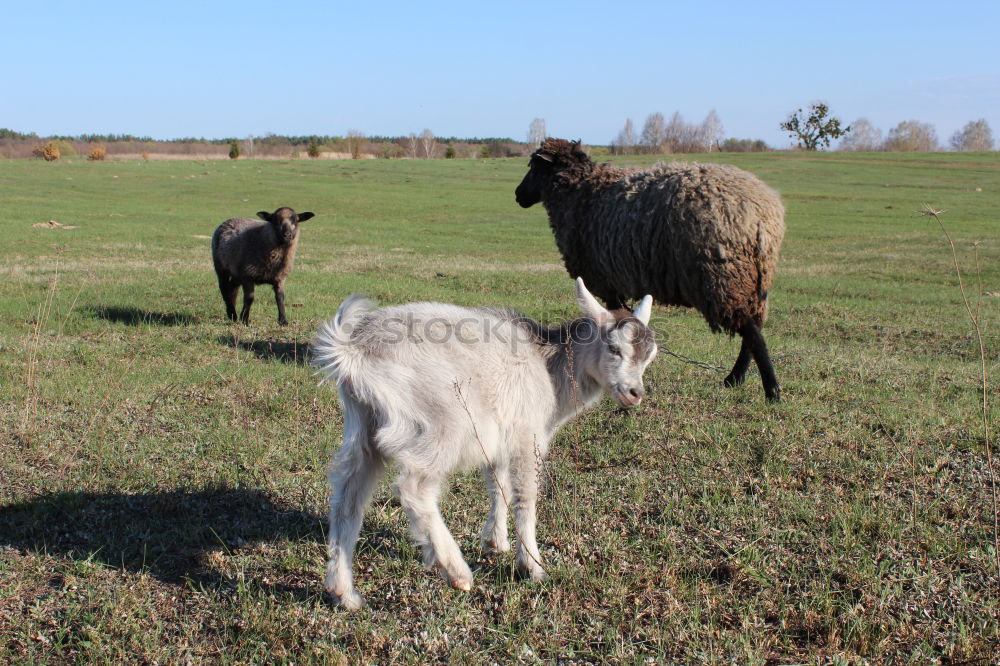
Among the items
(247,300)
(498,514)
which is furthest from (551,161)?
(498,514)

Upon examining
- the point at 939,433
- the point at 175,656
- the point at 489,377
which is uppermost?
the point at 489,377

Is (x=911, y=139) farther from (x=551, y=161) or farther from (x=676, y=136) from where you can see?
(x=551, y=161)

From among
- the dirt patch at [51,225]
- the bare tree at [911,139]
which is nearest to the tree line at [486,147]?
the bare tree at [911,139]

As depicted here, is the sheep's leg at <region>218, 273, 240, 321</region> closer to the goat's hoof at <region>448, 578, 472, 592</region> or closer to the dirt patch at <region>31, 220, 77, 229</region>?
the goat's hoof at <region>448, 578, 472, 592</region>

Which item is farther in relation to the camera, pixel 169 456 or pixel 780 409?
pixel 780 409

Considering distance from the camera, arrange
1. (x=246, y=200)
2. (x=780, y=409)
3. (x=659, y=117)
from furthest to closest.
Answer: (x=659, y=117) → (x=246, y=200) → (x=780, y=409)

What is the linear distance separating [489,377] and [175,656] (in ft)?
6.39

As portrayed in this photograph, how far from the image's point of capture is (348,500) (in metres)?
3.93

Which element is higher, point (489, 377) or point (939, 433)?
point (489, 377)

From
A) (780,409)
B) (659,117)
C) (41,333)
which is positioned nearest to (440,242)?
Result: (41,333)

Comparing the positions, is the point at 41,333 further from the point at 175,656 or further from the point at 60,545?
the point at 175,656

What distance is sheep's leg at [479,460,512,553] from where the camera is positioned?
4.40 meters

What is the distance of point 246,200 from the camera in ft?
125

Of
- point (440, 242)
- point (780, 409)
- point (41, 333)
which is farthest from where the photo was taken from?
point (440, 242)
